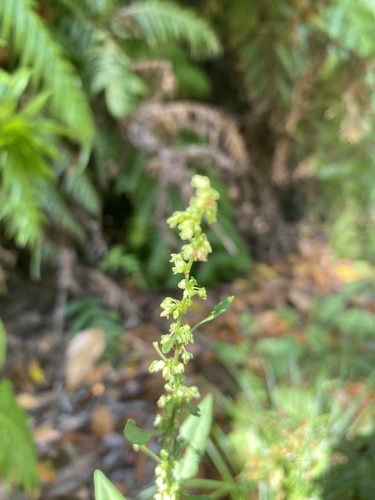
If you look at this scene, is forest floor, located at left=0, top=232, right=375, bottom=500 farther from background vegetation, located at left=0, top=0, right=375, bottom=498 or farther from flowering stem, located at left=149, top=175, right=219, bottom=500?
flowering stem, located at left=149, top=175, right=219, bottom=500

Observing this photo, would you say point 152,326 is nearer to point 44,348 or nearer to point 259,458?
point 44,348

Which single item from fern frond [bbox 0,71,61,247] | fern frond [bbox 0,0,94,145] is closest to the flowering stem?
fern frond [bbox 0,71,61,247]

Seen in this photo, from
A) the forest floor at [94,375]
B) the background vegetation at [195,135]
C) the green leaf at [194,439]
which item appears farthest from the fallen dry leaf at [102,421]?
the green leaf at [194,439]

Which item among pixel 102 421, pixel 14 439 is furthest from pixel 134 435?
pixel 102 421

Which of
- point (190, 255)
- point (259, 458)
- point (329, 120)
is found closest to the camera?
point (190, 255)

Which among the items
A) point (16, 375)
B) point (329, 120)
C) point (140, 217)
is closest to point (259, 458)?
point (16, 375)

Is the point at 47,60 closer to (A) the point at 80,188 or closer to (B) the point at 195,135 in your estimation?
(A) the point at 80,188
